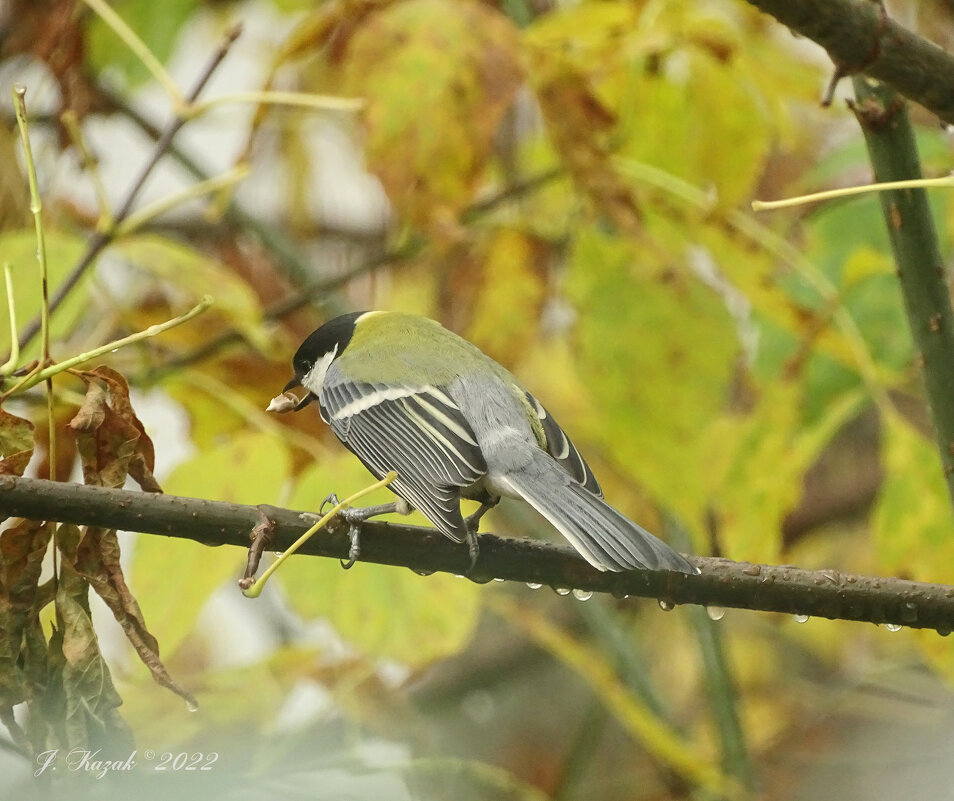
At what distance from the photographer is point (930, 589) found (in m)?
1.11

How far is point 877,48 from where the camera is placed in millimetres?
1146

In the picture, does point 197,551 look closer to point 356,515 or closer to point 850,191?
point 356,515

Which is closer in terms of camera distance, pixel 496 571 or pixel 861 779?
pixel 496 571

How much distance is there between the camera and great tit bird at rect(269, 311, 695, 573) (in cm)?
142

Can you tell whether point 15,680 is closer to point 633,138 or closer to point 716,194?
point 716,194

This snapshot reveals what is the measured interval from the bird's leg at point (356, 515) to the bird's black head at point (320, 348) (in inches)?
14.9

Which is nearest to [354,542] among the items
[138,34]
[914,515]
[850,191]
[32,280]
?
[850,191]

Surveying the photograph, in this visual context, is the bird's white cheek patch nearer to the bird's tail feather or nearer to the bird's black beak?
the bird's black beak

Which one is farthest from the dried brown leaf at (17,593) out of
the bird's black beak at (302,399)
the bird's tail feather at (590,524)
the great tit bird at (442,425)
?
the bird's black beak at (302,399)

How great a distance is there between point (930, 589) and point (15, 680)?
0.87 metres

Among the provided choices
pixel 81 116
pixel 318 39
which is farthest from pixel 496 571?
pixel 81 116

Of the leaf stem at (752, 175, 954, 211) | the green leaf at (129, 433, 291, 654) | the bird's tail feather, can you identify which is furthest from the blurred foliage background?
the leaf stem at (752, 175, 954, 211)

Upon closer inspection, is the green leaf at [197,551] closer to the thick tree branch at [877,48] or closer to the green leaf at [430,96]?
the green leaf at [430,96]

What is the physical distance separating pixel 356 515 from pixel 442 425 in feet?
1.38
